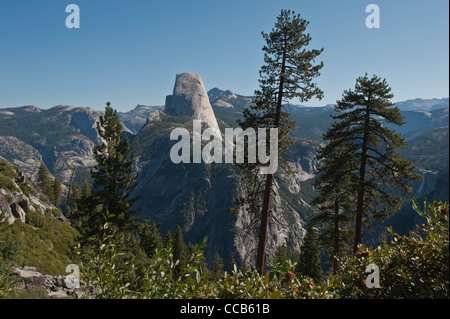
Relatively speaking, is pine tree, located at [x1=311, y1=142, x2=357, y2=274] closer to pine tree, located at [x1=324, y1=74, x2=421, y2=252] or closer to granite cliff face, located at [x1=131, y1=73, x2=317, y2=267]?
pine tree, located at [x1=324, y1=74, x2=421, y2=252]

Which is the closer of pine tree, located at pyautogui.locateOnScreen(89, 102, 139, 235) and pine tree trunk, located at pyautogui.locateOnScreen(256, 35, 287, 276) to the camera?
pine tree trunk, located at pyautogui.locateOnScreen(256, 35, 287, 276)

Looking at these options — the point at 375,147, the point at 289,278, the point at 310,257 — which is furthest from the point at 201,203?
the point at 289,278

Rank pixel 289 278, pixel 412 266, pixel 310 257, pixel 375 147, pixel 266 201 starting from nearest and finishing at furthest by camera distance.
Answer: pixel 289 278, pixel 412 266, pixel 266 201, pixel 375 147, pixel 310 257

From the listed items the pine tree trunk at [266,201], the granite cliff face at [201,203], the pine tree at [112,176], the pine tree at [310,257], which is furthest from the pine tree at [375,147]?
the granite cliff face at [201,203]

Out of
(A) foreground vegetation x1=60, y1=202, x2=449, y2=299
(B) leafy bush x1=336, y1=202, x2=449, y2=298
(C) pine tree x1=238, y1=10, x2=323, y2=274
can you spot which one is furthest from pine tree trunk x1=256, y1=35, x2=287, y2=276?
(A) foreground vegetation x1=60, y1=202, x2=449, y2=299

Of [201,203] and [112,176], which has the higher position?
[112,176]

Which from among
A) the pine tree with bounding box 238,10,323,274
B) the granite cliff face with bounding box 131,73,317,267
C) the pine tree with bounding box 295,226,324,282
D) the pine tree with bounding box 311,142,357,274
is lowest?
the granite cliff face with bounding box 131,73,317,267

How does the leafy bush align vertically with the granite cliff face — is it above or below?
above

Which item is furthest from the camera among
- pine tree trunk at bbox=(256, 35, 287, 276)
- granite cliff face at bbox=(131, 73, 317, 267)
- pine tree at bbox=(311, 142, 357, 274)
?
granite cliff face at bbox=(131, 73, 317, 267)

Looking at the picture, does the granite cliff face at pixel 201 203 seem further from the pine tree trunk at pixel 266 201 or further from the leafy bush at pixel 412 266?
the leafy bush at pixel 412 266

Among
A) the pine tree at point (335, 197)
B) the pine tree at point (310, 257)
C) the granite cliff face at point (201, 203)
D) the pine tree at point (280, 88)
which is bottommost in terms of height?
the granite cliff face at point (201, 203)

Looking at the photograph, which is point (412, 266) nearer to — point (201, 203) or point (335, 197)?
point (335, 197)
